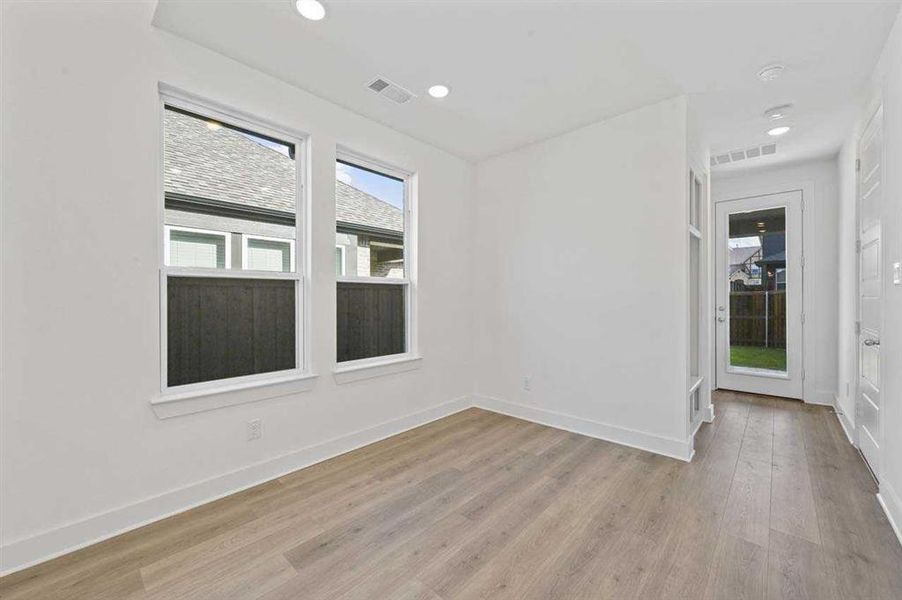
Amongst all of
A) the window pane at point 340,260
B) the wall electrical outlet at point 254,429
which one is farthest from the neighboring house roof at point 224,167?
the wall electrical outlet at point 254,429

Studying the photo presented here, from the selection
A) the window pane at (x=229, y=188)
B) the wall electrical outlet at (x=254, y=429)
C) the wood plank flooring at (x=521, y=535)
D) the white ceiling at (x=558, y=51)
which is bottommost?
the wood plank flooring at (x=521, y=535)

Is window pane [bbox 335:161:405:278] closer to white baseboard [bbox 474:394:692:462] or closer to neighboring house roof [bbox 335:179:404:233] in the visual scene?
neighboring house roof [bbox 335:179:404:233]

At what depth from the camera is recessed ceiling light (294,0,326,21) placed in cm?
204

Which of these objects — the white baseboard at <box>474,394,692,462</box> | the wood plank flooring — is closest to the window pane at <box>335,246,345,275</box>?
the wood plank flooring

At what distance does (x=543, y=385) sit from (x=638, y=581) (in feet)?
7.10

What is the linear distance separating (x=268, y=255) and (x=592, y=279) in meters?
2.73

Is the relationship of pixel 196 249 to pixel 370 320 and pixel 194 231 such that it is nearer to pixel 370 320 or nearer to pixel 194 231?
pixel 194 231

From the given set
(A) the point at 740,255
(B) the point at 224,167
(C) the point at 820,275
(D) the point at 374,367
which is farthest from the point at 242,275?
(C) the point at 820,275

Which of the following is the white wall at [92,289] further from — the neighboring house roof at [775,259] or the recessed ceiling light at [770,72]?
the neighboring house roof at [775,259]

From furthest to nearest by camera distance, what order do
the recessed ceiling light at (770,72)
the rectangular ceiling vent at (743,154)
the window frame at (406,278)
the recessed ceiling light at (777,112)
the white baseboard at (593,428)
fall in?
the rectangular ceiling vent at (743,154)
the window frame at (406,278)
the recessed ceiling light at (777,112)
the white baseboard at (593,428)
the recessed ceiling light at (770,72)

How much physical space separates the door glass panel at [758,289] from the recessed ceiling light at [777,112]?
189 centimetres

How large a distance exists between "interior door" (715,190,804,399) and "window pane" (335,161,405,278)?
13.8ft

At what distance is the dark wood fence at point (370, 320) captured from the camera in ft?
10.8

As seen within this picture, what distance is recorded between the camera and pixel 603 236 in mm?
3422
